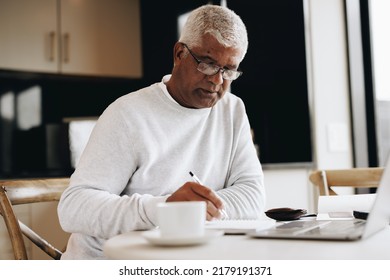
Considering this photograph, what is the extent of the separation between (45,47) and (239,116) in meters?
1.86

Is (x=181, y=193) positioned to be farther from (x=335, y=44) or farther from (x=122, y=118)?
(x=335, y=44)

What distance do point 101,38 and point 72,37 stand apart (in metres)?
0.19

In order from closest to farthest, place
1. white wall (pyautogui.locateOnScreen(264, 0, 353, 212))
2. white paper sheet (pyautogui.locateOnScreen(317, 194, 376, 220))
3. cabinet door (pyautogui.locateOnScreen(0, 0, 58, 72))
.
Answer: white paper sheet (pyautogui.locateOnScreen(317, 194, 376, 220)), white wall (pyautogui.locateOnScreen(264, 0, 353, 212)), cabinet door (pyautogui.locateOnScreen(0, 0, 58, 72))

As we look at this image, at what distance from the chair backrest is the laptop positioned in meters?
0.67

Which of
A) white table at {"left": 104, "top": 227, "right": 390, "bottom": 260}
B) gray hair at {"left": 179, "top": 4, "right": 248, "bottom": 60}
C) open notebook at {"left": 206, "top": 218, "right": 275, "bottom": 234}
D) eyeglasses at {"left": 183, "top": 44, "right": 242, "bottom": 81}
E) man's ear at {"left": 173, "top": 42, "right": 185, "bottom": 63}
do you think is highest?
gray hair at {"left": 179, "top": 4, "right": 248, "bottom": 60}

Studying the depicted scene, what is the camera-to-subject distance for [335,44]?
2.51 m

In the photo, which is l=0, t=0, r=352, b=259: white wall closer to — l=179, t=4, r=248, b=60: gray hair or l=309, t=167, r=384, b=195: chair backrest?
l=309, t=167, r=384, b=195: chair backrest

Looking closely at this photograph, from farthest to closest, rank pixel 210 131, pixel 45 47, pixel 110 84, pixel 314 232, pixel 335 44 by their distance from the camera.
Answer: pixel 110 84 < pixel 45 47 < pixel 335 44 < pixel 210 131 < pixel 314 232

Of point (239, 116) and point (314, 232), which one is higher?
point (239, 116)

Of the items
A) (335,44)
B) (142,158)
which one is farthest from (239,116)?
(335,44)

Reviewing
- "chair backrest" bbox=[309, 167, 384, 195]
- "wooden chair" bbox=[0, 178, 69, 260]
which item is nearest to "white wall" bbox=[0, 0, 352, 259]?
"chair backrest" bbox=[309, 167, 384, 195]

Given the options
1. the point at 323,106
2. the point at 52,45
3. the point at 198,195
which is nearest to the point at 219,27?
the point at 198,195

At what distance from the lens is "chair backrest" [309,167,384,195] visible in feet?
5.29

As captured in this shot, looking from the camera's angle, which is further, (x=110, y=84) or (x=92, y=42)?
(x=110, y=84)
